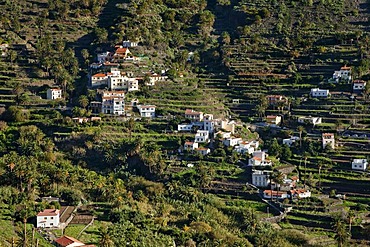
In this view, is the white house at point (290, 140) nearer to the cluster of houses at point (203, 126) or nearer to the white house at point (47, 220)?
the cluster of houses at point (203, 126)

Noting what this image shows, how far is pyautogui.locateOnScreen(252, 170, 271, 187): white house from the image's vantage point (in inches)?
2249

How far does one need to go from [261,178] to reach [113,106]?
18.6m

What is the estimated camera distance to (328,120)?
6581 centimetres

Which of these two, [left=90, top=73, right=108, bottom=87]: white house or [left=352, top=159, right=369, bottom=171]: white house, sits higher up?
[left=90, top=73, right=108, bottom=87]: white house

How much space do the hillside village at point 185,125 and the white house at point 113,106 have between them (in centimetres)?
12

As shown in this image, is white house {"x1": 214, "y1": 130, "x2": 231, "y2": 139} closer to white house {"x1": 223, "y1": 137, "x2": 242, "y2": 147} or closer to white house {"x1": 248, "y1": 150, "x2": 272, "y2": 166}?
white house {"x1": 223, "y1": 137, "x2": 242, "y2": 147}

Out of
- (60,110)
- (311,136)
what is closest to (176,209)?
(311,136)

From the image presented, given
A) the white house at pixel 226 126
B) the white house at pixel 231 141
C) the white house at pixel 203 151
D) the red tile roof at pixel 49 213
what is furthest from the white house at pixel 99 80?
the red tile roof at pixel 49 213

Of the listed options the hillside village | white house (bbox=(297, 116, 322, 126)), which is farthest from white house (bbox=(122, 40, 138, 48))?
white house (bbox=(297, 116, 322, 126))

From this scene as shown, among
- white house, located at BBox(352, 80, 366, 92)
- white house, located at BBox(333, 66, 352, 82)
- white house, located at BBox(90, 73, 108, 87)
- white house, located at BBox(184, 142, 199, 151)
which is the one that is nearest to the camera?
white house, located at BBox(184, 142, 199, 151)

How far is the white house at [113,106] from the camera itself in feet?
223

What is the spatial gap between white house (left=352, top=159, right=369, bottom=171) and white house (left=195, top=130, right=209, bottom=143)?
13.8 metres

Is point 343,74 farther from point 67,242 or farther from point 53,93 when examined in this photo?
point 67,242

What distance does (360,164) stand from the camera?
57875 millimetres
